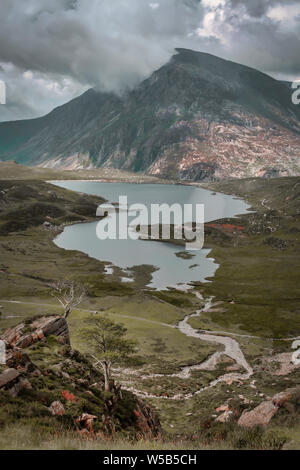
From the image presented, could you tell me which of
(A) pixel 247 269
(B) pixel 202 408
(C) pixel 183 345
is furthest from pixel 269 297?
(B) pixel 202 408

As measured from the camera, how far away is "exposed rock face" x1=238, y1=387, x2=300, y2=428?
24562 millimetres

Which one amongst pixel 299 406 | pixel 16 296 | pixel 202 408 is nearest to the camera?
A: pixel 299 406

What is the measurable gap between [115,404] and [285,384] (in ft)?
130

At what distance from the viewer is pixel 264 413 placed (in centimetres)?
2558

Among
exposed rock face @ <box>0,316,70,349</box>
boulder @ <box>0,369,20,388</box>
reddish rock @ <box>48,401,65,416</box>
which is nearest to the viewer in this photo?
reddish rock @ <box>48,401,65,416</box>

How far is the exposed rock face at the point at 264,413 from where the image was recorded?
24.6 metres

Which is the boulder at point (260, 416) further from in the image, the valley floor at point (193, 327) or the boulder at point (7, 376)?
the boulder at point (7, 376)

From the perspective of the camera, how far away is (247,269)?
566 feet

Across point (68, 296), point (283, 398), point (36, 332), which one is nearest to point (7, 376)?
point (36, 332)

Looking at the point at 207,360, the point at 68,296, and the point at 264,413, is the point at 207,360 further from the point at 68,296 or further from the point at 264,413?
the point at 264,413

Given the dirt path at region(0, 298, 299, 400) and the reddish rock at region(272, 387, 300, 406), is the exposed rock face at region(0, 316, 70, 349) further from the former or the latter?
the reddish rock at region(272, 387, 300, 406)

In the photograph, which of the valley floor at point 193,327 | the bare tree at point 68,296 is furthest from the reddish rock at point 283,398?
the bare tree at point 68,296

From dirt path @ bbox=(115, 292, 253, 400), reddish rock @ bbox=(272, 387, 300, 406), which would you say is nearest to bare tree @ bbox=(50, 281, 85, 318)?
dirt path @ bbox=(115, 292, 253, 400)
